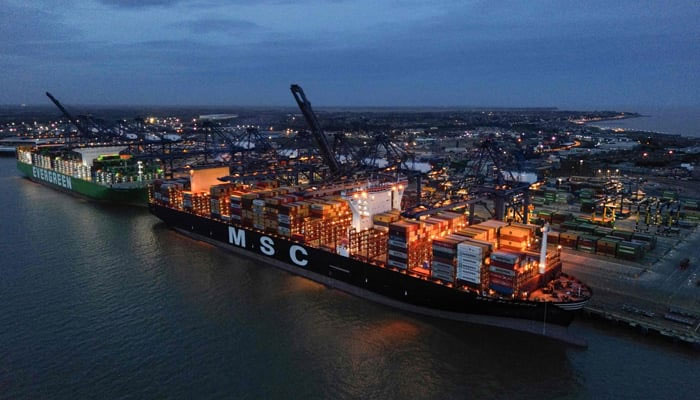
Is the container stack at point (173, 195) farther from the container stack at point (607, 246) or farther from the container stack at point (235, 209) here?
the container stack at point (607, 246)

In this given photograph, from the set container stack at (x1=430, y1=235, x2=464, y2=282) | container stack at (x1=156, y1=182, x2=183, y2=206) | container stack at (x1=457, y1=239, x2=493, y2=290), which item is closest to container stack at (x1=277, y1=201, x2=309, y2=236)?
container stack at (x1=430, y1=235, x2=464, y2=282)

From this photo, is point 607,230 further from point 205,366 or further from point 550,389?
point 205,366

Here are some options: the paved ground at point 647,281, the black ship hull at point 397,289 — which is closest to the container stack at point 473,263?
the black ship hull at point 397,289

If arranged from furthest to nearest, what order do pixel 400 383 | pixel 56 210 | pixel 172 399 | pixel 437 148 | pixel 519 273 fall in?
pixel 437 148
pixel 56 210
pixel 519 273
pixel 400 383
pixel 172 399

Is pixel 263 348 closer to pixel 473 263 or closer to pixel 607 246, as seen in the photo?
pixel 473 263

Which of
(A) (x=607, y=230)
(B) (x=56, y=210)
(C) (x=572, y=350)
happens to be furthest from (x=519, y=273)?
(B) (x=56, y=210)

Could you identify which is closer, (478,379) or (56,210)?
(478,379)
